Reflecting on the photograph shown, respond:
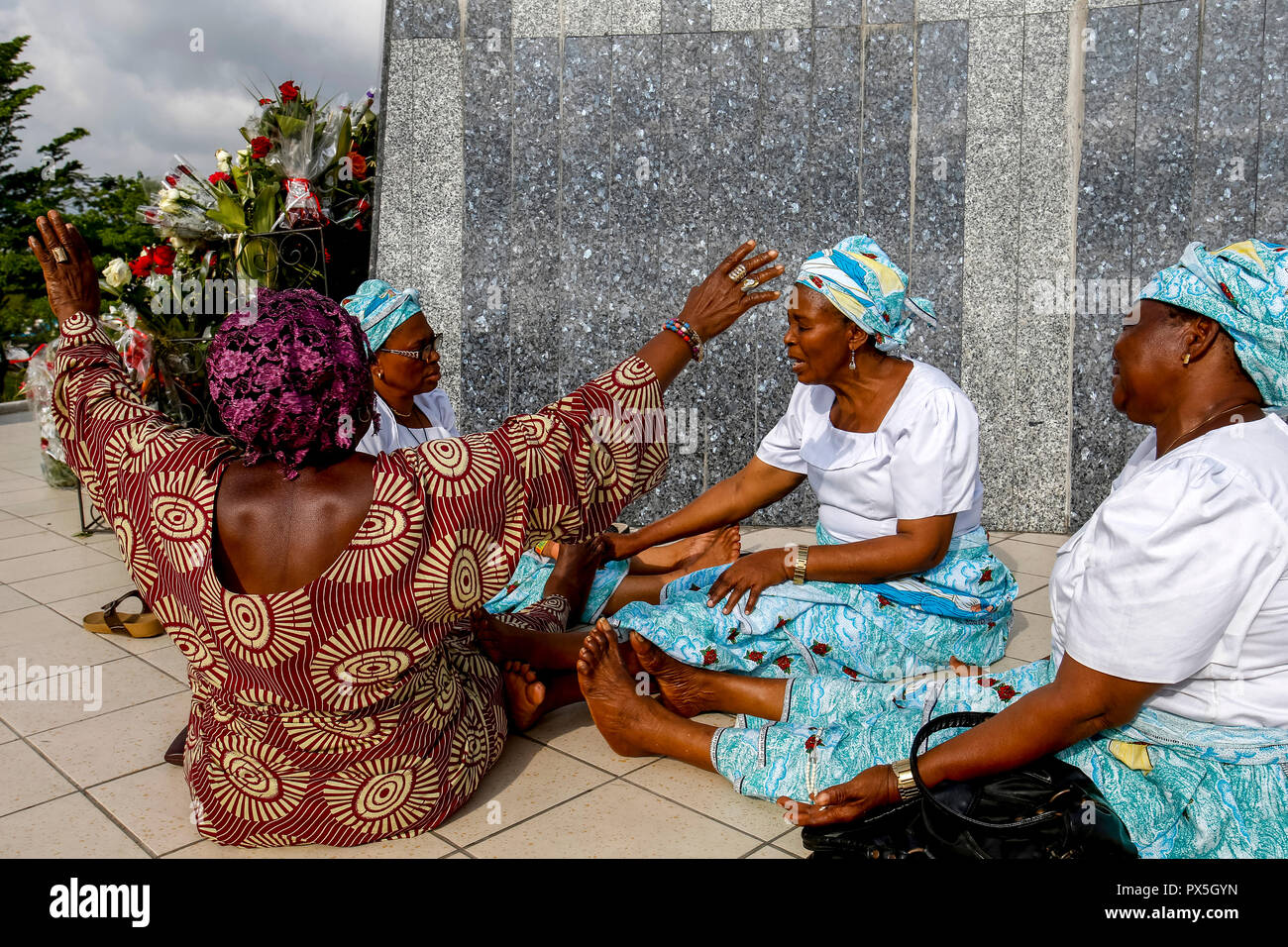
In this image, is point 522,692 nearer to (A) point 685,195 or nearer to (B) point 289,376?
(B) point 289,376

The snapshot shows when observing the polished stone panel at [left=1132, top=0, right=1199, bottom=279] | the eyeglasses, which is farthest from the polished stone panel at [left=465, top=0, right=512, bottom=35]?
the polished stone panel at [left=1132, top=0, right=1199, bottom=279]

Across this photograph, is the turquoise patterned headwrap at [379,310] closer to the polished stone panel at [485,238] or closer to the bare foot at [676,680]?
the bare foot at [676,680]

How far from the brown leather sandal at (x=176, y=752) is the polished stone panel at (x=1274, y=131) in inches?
226

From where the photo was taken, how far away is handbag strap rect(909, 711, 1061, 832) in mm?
2176

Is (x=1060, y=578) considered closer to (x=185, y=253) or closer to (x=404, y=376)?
(x=404, y=376)

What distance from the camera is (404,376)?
392 cm

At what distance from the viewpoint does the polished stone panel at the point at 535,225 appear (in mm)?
6035

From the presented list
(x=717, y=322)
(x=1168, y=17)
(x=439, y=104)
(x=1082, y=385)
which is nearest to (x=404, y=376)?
(x=717, y=322)

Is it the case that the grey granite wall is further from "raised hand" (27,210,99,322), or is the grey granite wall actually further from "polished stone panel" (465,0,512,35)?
"raised hand" (27,210,99,322)

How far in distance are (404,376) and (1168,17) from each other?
Answer: 4596 millimetres

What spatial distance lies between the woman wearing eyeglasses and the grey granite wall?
2.24 m

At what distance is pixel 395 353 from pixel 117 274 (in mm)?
3113

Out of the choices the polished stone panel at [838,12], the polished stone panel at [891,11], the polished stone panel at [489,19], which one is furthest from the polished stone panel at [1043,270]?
Answer: the polished stone panel at [489,19]

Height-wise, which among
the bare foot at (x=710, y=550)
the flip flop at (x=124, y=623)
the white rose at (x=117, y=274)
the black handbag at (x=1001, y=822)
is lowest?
the flip flop at (x=124, y=623)
